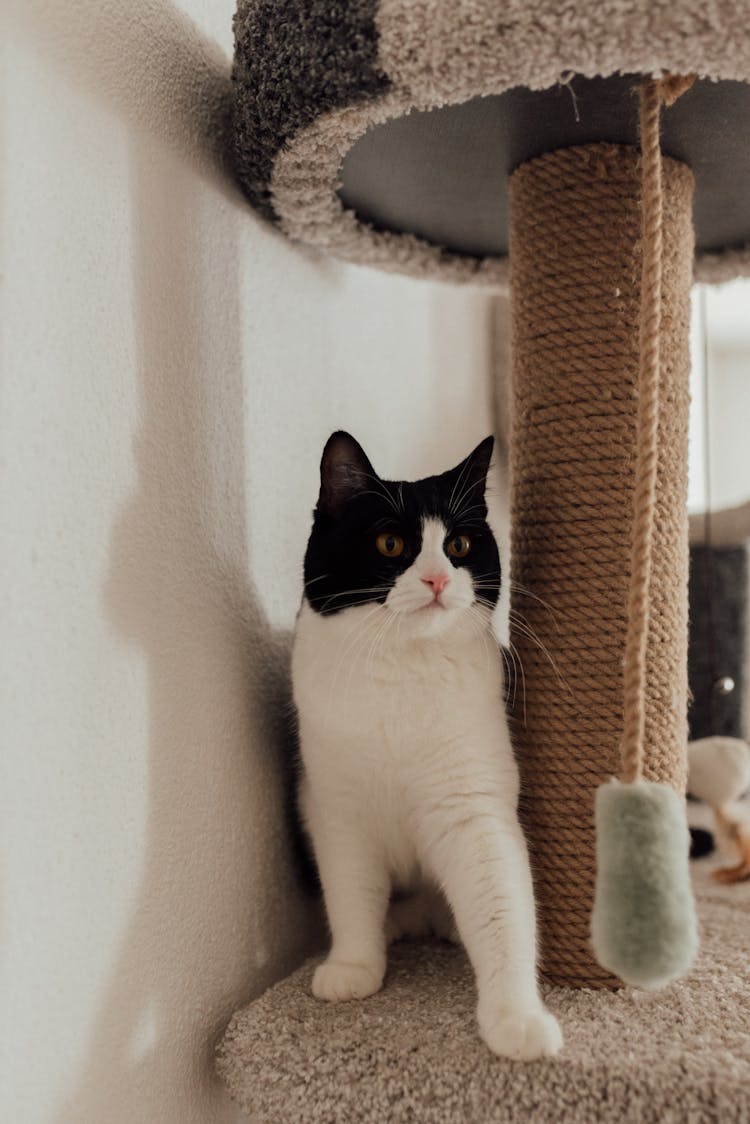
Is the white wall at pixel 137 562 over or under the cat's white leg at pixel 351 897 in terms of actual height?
over

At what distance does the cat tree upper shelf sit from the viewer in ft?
2.39

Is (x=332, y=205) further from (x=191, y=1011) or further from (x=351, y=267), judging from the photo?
(x=191, y=1011)

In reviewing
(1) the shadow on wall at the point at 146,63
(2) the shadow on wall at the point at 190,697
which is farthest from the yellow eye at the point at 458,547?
(1) the shadow on wall at the point at 146,63

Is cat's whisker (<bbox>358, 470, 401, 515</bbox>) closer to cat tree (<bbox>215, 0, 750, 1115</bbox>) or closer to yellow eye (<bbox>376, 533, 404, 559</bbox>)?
yellow eye (<bbox>376, 533, 404, 559</bbox>)

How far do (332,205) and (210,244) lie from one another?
0.15m

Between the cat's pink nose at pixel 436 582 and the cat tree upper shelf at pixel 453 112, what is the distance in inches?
16.0

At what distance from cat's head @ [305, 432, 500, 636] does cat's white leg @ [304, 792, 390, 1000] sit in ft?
0.77

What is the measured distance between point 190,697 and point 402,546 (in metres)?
0.25

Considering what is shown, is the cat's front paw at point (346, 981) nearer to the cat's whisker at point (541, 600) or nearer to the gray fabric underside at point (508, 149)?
the cat's whisker at point (541, 600)

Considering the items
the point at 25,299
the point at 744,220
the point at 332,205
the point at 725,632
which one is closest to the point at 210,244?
the point at 332,205

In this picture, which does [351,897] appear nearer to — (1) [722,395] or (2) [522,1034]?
(2) [522,1034]

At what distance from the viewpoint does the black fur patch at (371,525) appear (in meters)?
0.96

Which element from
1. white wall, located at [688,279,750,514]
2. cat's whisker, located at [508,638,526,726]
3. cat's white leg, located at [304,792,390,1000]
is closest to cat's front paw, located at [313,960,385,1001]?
cat's white leg, located at [304,792,390,1000]

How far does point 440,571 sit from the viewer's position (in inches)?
36.3
